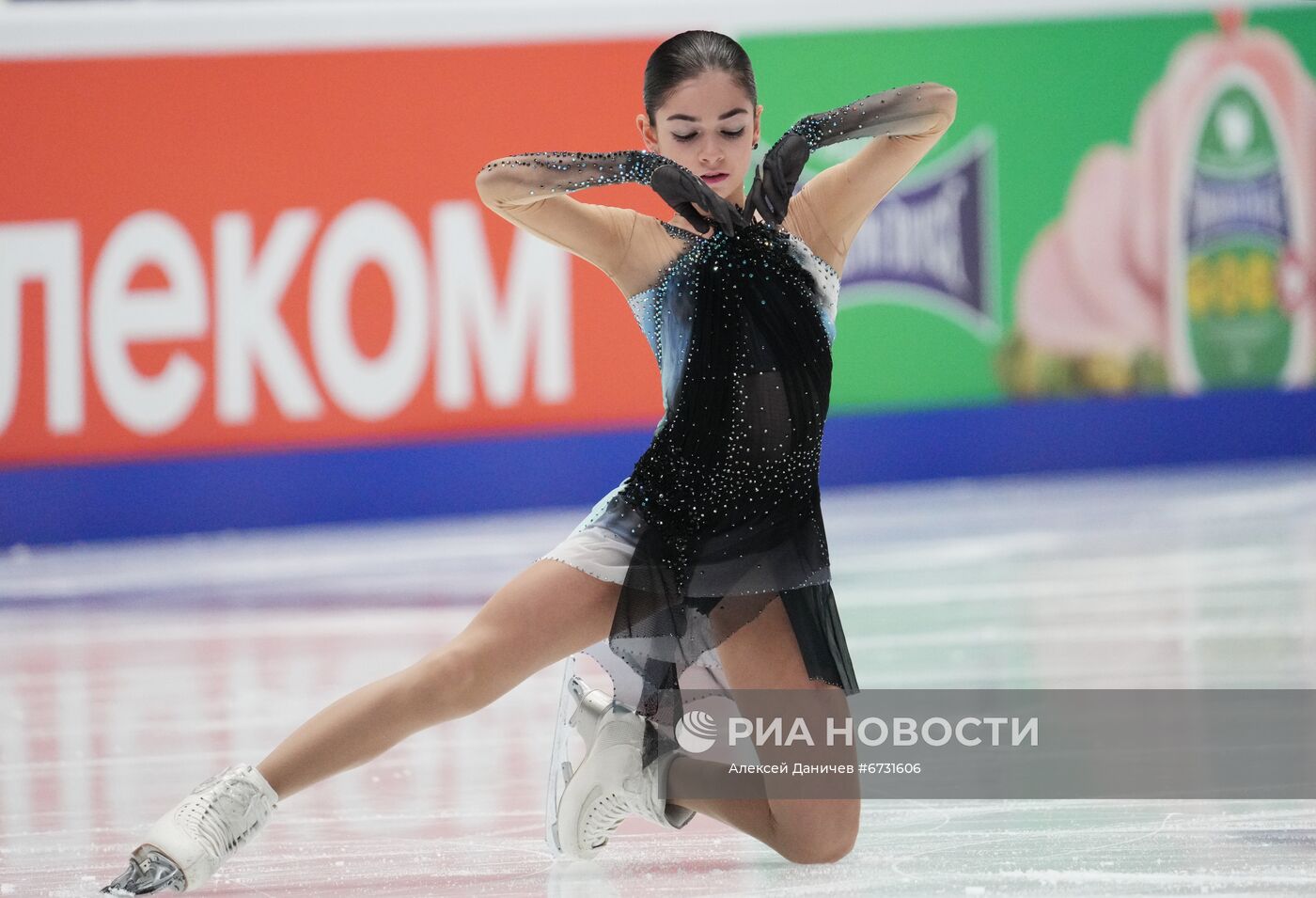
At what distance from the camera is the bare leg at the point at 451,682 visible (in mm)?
2201

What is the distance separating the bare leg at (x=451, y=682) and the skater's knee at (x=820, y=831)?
0.40 meters

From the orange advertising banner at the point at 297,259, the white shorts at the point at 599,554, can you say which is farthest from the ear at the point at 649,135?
the orange advertising banner at the point at 297,259

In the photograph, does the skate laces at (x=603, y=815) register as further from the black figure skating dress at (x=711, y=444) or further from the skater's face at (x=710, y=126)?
the skater's face at (x=710, y=126)

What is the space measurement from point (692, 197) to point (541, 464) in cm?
486

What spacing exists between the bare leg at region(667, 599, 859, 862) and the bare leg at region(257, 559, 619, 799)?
9.5 inches

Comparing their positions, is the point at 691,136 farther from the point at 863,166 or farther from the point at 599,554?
the point at 599,554

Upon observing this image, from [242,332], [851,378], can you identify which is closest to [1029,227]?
[851,378]

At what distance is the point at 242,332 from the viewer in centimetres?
671

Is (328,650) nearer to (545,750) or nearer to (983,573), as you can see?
(545,750)

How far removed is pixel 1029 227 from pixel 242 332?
3549 mm

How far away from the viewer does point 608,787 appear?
93.0 inches

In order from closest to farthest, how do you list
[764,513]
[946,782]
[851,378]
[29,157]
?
[764,513]
[946,782]
[29,157]
[851,378]

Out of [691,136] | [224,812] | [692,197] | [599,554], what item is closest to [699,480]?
[599,554]

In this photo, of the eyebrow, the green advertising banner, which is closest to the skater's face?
the eyebrow
